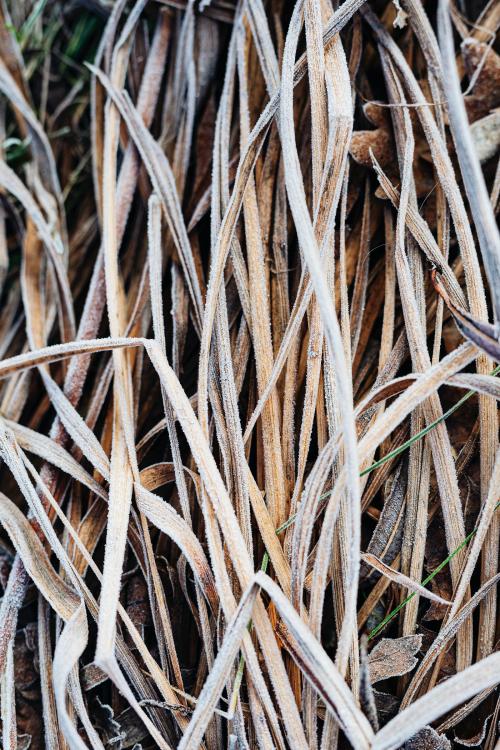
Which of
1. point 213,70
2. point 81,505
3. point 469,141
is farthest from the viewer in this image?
point 213,70

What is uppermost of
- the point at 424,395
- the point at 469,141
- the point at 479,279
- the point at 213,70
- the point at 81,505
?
the point at 213,70

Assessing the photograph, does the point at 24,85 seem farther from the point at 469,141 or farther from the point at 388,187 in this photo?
the point at 469,141

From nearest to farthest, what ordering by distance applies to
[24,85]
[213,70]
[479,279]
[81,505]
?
1. [479,279]
2. [81,505]
3. [213,70]
4. [24,85]

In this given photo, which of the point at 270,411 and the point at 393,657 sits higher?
the point at 270,411

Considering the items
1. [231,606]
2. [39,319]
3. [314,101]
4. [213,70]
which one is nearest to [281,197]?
[314,101]

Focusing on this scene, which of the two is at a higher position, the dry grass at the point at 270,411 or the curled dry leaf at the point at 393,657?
the dry grass at the point at 270,411

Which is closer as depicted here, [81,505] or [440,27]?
[440,27]

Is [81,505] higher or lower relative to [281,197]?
lower

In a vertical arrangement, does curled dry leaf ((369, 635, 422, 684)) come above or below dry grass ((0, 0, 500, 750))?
below
